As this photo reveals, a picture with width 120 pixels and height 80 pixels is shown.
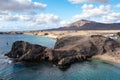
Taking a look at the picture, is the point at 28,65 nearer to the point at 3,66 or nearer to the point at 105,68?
the point at 3,66

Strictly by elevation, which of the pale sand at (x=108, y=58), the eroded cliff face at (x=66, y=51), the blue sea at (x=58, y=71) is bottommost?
the blue sea at (x=58, y=71)

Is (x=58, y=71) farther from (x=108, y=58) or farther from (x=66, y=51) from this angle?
(x=108, y=58)

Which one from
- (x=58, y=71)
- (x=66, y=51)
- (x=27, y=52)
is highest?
(x=27, y=52)

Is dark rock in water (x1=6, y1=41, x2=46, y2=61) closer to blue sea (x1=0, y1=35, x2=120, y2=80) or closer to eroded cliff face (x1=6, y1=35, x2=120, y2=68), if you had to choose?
eroded cliff face (x1=6, y1=35, x2=120, y2=68)

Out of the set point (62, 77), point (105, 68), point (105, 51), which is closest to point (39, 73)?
point (62, 77)

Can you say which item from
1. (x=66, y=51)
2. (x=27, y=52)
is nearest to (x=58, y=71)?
(x=66, y=51)

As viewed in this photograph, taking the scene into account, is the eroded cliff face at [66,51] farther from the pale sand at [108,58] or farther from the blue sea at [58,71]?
the blue sea at [58,71]

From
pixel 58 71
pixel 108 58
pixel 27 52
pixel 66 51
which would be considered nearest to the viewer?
pixel 58 71

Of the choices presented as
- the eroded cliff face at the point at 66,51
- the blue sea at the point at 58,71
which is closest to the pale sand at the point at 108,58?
the eroded cliff face at the point at 66,51
